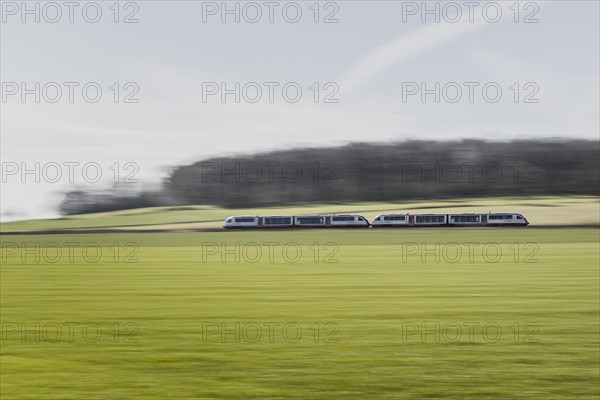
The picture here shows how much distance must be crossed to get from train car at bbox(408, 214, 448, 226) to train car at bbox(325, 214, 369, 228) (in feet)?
12.5

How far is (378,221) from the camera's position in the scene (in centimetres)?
5325

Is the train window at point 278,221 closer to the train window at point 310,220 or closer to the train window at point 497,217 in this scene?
the train window at point 310,220

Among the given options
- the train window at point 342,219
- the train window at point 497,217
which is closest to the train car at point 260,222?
the train window at point 342,219

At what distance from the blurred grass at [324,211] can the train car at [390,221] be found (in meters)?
3.84

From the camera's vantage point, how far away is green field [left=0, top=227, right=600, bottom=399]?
6859mm

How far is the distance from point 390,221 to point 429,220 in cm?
300

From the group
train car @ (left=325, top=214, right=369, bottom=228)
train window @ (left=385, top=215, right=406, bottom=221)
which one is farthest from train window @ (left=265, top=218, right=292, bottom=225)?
train window @ (left=385, top=215, right=406, bottom=221)

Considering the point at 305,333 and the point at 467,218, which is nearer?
the point at 305,333

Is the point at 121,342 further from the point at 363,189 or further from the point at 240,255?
the point at 363,189

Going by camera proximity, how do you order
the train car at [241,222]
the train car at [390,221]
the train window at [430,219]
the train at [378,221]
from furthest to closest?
the train car at [241,222]
the train car at [390,221]
the train window at [430,219]
the train at [378,221]

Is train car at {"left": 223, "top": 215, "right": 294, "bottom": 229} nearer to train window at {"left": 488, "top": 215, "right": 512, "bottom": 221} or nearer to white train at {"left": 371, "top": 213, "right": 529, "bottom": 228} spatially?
white train at {"left": 371, "top": 213, "right": 529, "bottom": 228}

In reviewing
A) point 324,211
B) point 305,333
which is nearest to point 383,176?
point 324,211

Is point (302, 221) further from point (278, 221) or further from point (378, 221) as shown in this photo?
point (378, 221)

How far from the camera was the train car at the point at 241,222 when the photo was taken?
2112 inches
